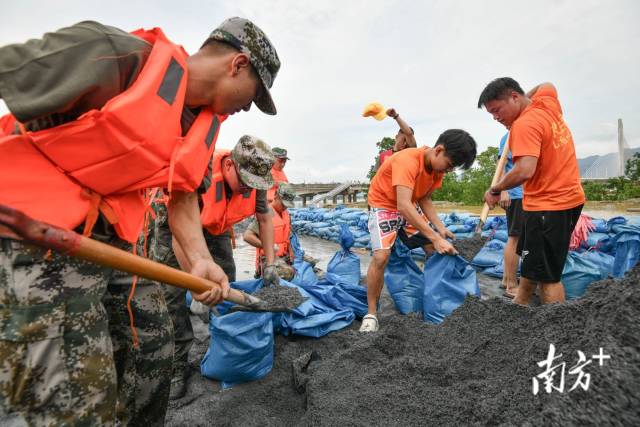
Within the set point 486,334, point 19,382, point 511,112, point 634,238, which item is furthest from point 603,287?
point 634,238

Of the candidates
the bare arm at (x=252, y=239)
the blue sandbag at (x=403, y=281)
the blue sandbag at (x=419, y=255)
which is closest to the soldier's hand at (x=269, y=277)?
the bare arm at (x=252, y=239)

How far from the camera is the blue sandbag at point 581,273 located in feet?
9.65

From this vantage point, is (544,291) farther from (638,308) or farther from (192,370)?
(192,370)

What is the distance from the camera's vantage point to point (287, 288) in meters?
2.38

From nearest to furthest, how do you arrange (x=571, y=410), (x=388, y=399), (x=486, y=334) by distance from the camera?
(x=571, y=410) < (x=388, y=399) < (x=486, y=334)

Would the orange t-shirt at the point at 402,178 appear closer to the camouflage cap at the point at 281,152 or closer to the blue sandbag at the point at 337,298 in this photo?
the blue sandbag at the point at 337,298

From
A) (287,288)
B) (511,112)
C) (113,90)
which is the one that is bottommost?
(287,288)

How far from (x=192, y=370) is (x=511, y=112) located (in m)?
2.79

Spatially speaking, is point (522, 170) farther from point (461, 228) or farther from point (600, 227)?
point (461, 228)

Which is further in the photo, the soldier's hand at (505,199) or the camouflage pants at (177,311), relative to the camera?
the soldier's hand at (505,199)

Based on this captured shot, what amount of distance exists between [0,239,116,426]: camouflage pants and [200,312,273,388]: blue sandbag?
97 centimetres

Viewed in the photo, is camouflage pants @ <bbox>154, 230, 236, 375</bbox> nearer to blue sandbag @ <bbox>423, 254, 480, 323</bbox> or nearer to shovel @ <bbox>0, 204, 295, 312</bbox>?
shovel @ <bbox>0, 204, 295, 312</bbox>

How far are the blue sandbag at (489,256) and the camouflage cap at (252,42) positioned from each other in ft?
12.2

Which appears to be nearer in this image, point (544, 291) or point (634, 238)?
point (544, 291)
